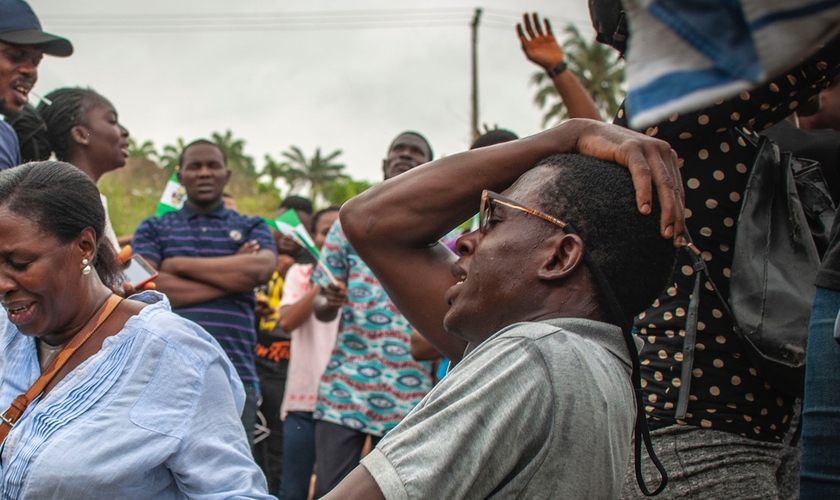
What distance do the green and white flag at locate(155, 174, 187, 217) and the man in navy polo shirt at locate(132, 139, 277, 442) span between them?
0.22m

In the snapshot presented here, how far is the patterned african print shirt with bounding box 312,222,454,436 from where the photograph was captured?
4414 mm

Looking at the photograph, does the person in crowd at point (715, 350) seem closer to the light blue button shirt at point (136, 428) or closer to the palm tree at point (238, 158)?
the light blue button shirt at point (136, 428)

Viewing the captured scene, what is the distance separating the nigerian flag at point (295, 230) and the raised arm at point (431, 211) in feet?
9.40

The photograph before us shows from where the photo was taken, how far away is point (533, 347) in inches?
55.1

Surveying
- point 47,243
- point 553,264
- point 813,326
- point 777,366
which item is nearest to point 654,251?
point 553,264

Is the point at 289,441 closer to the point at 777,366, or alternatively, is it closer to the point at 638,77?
the point at 777,366

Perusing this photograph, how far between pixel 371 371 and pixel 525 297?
2939 millimetres

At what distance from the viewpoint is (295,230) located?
16.4 ft

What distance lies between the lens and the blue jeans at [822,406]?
1.87 metres

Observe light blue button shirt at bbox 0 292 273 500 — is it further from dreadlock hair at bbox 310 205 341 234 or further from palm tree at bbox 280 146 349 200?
palm tree at bbox 280 146 349 200

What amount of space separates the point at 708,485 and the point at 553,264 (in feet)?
2.83

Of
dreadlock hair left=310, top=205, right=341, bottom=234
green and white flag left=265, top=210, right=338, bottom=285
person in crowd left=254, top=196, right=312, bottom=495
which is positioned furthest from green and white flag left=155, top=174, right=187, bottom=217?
dreadlock hair left=310, top=205, right=341, bottom=234

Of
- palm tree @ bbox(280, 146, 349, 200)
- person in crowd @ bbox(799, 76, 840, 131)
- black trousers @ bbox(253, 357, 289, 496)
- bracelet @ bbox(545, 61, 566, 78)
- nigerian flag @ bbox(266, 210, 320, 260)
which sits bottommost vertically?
palm tree @ bbox(280, 146, 349, 200)

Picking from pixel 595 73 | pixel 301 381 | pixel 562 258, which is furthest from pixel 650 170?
pixel 595 73
